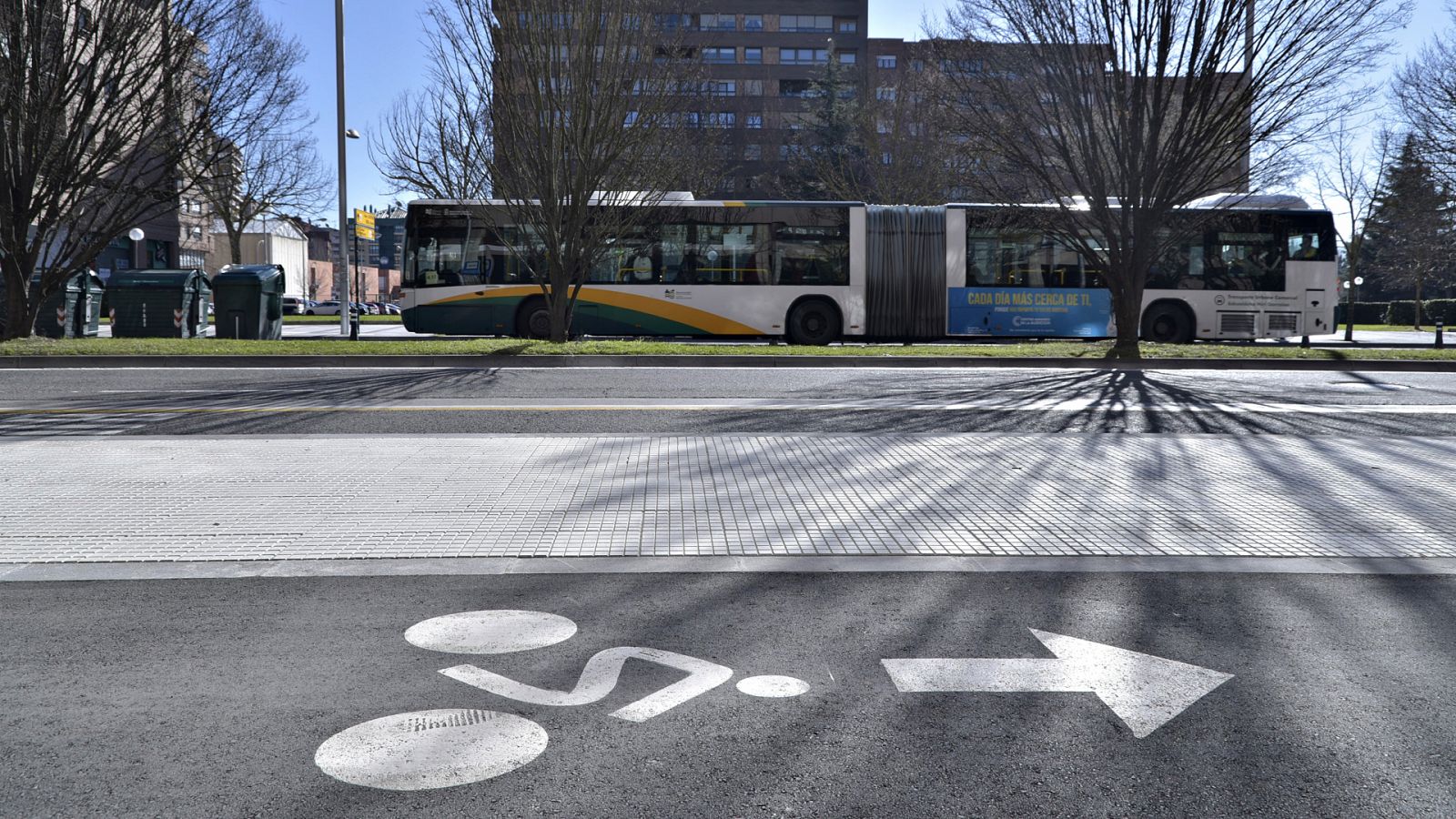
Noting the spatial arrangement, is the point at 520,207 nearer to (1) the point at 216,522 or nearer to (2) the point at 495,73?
(2) the point at 495,73

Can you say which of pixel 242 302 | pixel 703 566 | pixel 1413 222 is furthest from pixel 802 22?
pixel 703 566

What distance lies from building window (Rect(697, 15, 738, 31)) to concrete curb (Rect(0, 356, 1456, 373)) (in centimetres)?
5840

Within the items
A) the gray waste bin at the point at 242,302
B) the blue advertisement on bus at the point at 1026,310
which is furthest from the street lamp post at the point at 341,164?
the blue advertisement on bus at the point at 1026,310

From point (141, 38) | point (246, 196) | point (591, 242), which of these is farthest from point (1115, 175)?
point (246, 196)

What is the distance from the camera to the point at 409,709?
3453 millimetres

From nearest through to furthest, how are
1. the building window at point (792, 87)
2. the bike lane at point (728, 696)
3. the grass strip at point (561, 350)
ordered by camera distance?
the bike lane at point (728, 696) → the grass strip at point (561, 350) → the building window at point (792, 87)

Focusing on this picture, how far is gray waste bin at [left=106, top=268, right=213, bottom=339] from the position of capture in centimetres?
2534

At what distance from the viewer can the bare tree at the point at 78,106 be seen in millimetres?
18969

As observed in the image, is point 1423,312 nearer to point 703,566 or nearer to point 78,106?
point 78,106

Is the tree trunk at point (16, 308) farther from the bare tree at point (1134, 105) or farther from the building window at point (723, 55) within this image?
the building window at point (723, 55)

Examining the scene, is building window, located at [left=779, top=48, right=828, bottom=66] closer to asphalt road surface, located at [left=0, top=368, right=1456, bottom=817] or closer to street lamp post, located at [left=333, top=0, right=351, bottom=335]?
street lamp post, located at [left=333, top=0, right=351, bottom=335]

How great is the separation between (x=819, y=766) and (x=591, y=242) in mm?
17967

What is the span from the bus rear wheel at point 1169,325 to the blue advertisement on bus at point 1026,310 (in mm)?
1116

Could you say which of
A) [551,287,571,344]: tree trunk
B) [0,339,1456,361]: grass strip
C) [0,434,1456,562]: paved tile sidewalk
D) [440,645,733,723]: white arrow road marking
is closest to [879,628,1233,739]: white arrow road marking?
[440,645,733,723]: white arrow road marking
